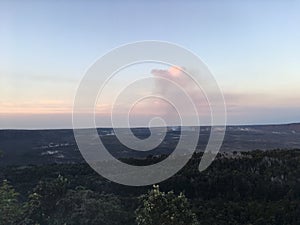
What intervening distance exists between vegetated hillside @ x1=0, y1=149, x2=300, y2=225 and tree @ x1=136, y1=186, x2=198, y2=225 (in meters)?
6.71

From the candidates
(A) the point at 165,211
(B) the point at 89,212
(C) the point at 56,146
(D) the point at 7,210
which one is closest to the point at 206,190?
(B) the point at 89,212

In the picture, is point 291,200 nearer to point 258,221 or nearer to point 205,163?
point 258,221

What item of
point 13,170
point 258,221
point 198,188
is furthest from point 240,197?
point 13,170

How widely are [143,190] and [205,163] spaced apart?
9762 mm

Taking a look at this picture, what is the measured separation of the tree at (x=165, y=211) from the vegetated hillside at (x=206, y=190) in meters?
6.71

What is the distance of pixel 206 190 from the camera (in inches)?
1463

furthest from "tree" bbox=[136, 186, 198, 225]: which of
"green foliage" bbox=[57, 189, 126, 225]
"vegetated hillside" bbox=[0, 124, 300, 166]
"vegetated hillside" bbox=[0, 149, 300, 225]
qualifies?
"vegetated hillside" bbox=[0, 124, 300, 166]

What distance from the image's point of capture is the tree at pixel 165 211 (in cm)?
1673

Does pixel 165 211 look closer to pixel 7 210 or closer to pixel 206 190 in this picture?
pixel 7 210

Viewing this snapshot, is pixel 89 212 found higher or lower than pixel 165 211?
lower

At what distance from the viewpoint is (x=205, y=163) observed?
45.9 m

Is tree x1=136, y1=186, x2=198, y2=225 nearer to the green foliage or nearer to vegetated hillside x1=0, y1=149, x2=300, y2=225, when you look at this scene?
the green foliage

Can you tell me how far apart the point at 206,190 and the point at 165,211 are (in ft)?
69.4

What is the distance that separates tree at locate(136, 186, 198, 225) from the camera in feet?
54.9
